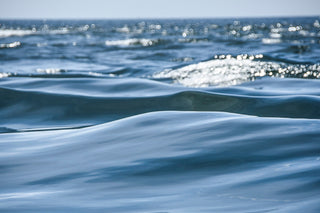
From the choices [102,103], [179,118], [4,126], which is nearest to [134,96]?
[102,103]

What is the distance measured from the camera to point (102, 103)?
4.51m

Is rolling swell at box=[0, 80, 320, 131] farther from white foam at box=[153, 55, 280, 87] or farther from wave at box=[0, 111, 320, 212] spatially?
white foam at box=[153, 55, 280, 87]

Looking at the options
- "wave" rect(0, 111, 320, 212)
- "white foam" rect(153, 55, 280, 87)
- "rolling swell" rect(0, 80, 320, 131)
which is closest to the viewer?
"wave" rect(0, 111, 320, 212)

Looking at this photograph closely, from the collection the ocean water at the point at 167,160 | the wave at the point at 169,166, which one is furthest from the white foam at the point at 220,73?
the wave at the point at 169,166

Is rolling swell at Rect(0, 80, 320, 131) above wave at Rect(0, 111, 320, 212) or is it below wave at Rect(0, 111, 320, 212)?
below

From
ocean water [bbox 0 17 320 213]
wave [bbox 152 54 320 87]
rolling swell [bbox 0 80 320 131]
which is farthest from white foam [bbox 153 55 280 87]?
ocean water [bbox 0 17 320 213]

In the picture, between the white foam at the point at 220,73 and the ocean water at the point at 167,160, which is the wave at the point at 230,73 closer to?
the white foam at the point at 220,73

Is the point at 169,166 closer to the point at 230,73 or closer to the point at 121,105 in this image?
the point at 121,105

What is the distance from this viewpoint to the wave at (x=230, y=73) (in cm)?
635

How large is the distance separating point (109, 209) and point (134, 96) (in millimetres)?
3211

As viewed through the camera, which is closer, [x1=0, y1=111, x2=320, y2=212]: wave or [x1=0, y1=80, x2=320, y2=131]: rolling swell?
[x1=0, y1=111, x2=320, y2=212]: wave

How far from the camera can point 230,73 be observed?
7.04 metres

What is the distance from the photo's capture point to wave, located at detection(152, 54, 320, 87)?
250 inches

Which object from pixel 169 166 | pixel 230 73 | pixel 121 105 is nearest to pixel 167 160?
pixel 169 166
